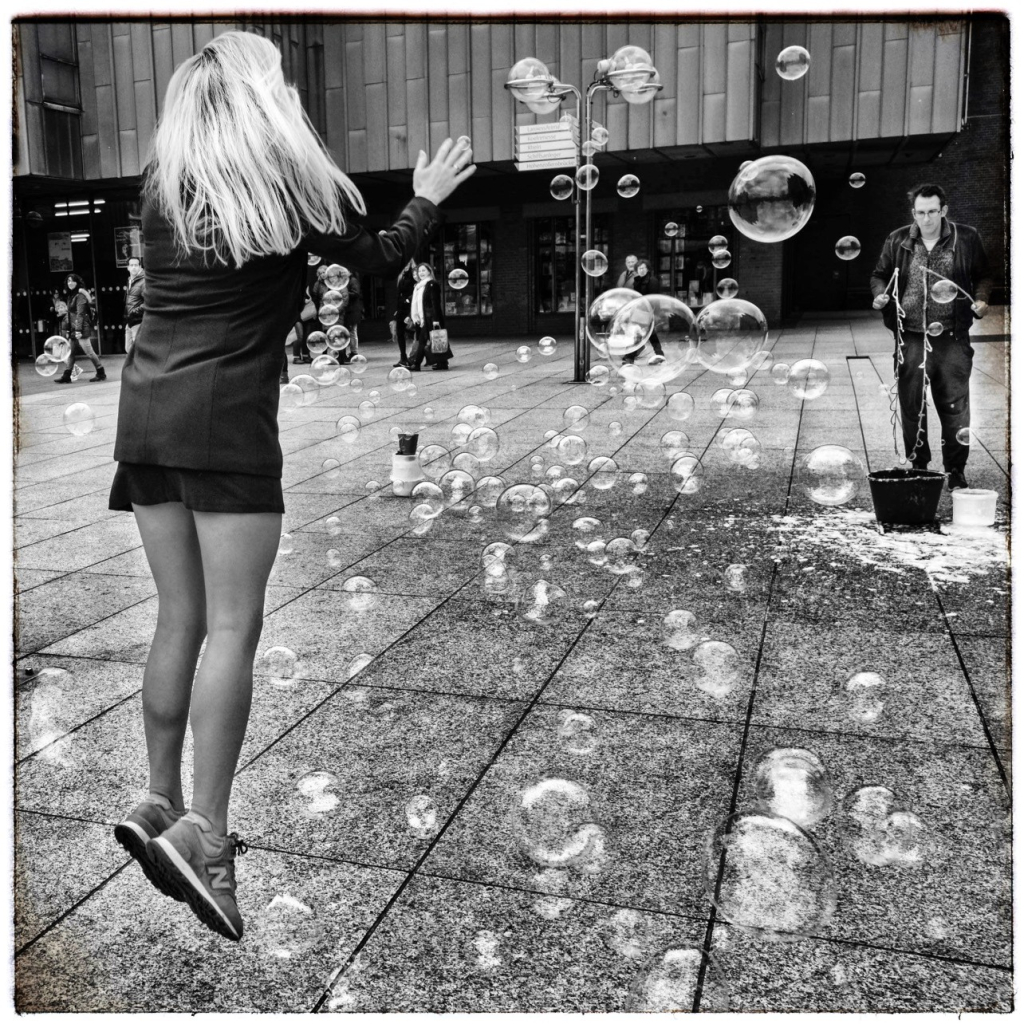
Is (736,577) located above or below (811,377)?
below

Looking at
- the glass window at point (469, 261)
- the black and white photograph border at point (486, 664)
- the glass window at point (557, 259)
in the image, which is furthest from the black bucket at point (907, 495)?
the glass window at point (469, 261)

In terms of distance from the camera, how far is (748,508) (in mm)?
6473

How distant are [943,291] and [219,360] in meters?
5.19

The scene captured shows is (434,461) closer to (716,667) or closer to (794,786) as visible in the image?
(716,667)

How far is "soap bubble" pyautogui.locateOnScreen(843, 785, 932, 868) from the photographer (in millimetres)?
2605

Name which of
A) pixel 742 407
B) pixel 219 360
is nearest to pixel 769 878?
pixel 219 360

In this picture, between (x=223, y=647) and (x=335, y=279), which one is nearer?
(x=223, y=647)

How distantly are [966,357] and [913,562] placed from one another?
186 cm

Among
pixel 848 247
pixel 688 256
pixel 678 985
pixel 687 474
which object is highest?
pixel 688 256

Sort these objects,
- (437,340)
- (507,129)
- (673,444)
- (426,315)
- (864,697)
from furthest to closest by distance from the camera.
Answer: (507,129) → (426,315) → (437,340) → (673,444) → (864,697)

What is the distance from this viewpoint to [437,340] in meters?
15.9

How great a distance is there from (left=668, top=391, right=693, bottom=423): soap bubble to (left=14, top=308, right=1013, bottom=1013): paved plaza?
3573 mm

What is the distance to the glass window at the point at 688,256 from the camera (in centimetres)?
2314

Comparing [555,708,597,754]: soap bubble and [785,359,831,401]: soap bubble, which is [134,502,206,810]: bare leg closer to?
[555,708,597,754]: soap bubble
